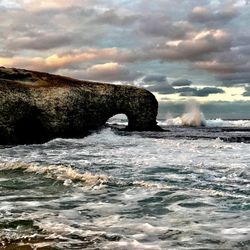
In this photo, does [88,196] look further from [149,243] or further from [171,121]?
[171,121]

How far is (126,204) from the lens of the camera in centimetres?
1155

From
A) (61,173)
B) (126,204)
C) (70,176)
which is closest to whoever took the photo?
(126,204)

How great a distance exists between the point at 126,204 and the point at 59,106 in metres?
30.8

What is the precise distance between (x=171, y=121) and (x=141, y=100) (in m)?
53.7

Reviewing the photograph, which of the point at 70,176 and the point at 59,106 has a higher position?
the point at 59,106

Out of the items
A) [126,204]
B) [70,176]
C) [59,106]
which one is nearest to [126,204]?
[126,204]

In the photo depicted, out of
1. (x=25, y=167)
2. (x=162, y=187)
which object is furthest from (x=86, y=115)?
(x=162, y=187)

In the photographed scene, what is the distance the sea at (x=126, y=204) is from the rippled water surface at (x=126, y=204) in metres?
0.02

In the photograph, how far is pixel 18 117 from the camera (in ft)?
127

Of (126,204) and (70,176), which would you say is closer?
(126,204)

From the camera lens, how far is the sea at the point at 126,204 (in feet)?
27.3

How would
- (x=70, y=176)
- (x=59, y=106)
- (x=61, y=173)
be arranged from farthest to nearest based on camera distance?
1. (x=59, y=106)
2. (x=61, y=173)
3. (x=70, y=176)

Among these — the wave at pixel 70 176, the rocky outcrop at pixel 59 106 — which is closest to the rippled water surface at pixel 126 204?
the wave at pixel 70 176

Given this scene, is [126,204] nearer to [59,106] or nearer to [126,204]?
[126,204]
